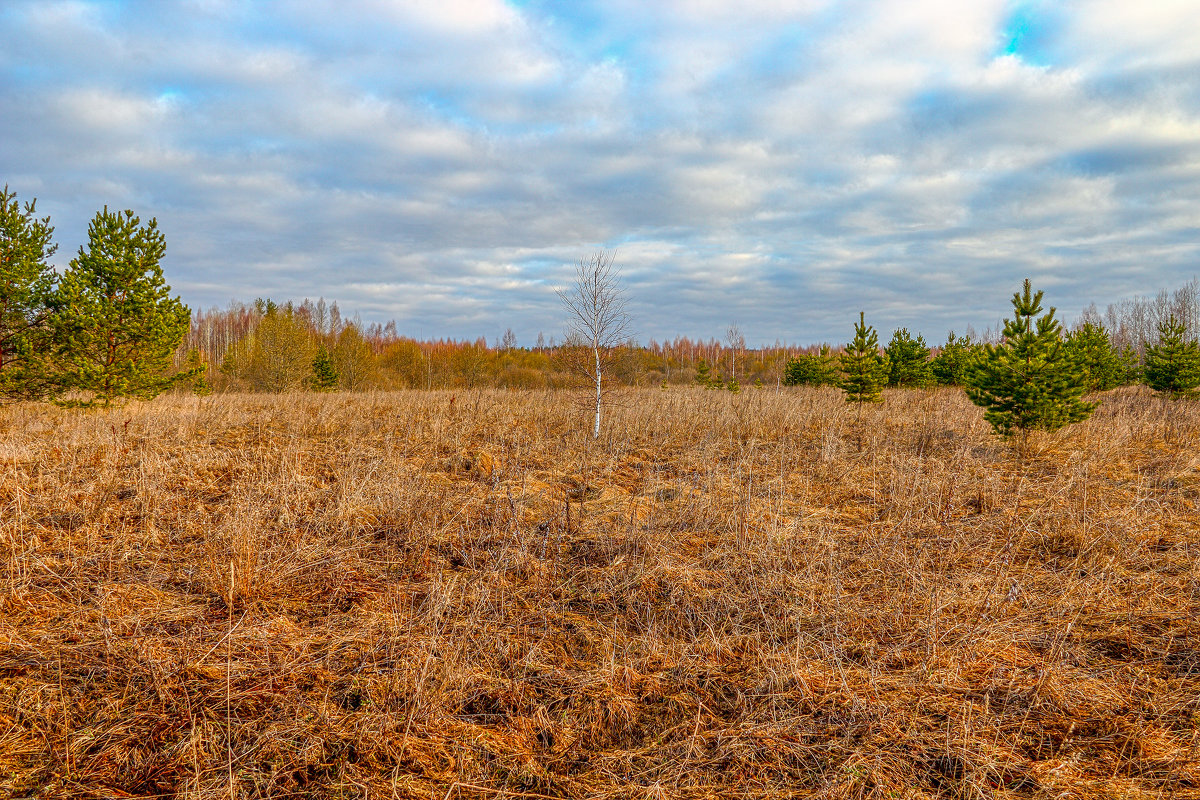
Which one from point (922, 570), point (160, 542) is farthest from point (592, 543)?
point (160, 542)

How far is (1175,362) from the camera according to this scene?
16844 mm

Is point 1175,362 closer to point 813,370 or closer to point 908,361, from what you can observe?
point 908,361

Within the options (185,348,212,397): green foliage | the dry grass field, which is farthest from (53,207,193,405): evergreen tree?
the dry grass field

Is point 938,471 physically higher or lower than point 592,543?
higher

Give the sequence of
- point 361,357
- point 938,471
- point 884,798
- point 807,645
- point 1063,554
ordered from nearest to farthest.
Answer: point 884,798, point 807,645, point 1063,554, point 938,471, point 361,357

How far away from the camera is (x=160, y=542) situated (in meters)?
4.98

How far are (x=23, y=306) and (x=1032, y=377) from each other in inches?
695

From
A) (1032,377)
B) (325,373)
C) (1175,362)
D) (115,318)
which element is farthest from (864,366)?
(325,373)

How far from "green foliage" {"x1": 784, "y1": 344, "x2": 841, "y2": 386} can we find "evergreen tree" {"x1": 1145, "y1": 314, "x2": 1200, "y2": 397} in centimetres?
931

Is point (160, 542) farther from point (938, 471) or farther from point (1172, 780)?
point (938, 471)

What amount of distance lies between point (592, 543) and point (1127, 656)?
3802 mm

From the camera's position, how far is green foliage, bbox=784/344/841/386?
80.1ft

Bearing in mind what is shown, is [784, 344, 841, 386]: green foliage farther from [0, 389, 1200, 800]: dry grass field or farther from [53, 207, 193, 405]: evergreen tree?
[53, 207, 193, 405]: evergreen tree

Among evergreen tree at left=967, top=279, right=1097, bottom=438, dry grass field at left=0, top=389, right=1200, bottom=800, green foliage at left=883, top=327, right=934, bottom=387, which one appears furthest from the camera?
green foliage at left=883, top=327, right=934, bottom=387
